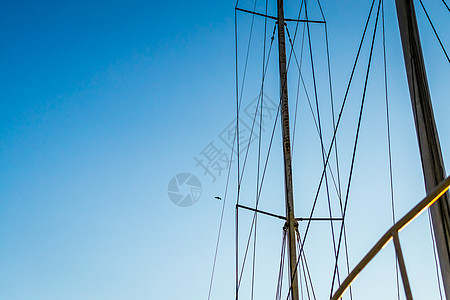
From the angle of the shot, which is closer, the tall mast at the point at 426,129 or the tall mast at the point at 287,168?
the tall mast at the point at 426,129

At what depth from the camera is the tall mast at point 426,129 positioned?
10.2 feet

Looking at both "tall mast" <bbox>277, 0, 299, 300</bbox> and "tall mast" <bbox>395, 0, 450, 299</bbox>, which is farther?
"tall mast" <bbox>277, 0, 299, 300</bbox>

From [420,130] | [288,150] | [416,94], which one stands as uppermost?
[288,150]

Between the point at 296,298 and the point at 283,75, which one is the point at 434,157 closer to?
the point at 296,298

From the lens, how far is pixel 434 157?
3.35m

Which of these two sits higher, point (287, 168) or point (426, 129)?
point (287, 168)

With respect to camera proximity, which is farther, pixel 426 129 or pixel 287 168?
pixel 287 168

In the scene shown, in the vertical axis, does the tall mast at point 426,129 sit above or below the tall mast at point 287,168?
below

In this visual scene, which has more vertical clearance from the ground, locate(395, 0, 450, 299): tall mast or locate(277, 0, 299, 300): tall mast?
locate(277, 0, 299, 300): tall mast

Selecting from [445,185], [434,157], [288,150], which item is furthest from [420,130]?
[288,150]

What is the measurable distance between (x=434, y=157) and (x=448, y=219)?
0.47 metres

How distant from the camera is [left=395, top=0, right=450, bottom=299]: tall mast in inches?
123

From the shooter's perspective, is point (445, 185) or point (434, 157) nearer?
point (445, 185)

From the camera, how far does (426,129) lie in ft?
11.3
